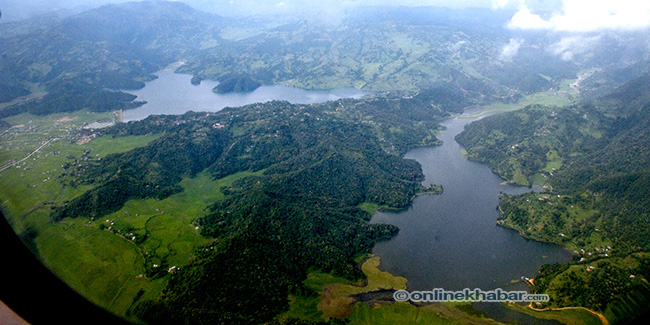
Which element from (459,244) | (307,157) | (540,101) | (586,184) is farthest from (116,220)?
(540,101)

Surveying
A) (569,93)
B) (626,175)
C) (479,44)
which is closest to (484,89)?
(569,93)

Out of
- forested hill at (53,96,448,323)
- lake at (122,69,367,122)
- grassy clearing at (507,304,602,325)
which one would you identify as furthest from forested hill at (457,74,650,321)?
lake at (122,69,367,122)

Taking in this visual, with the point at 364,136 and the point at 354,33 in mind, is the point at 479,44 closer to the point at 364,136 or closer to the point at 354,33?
the point at 354,33

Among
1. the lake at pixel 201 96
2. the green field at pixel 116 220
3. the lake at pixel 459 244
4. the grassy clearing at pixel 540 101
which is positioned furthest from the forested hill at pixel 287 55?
the lake at pixel 459 244

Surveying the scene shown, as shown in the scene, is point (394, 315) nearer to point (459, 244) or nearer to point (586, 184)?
point (459, 244)

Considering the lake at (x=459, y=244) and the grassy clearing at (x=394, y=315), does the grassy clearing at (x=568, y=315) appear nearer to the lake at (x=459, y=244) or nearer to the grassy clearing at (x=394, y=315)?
the lake at (x=459, y=244)

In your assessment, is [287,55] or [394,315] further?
[287,55]
